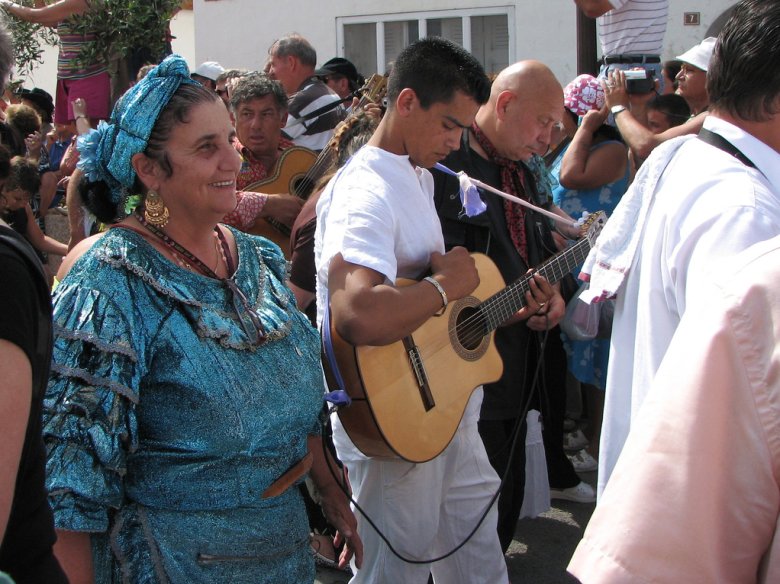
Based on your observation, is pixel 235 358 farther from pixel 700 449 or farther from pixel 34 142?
pixel 34 142

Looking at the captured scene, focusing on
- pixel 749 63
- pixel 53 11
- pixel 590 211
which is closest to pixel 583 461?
pixel 590 211

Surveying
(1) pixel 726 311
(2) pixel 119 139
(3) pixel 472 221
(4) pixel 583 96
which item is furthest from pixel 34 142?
(1) pixel 726 311

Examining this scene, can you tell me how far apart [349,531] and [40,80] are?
14.7 metres

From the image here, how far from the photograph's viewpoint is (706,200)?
1.97m

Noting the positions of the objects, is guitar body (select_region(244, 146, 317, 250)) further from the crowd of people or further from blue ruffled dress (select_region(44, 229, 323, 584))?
blue ruffled dress (select_region(44, 229, 323, 584))

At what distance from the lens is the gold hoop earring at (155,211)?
6.91 ft

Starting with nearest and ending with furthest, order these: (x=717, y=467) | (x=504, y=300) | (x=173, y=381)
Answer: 1. (x=717, y=467)
2. (x=173, y=381)
3. (x=504, y=300)

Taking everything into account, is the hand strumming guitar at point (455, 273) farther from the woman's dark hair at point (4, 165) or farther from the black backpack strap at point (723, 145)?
the woman's dark hair at point (4, 165)

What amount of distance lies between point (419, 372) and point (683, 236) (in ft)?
3.69

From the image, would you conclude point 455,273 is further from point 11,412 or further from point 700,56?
point 700,56

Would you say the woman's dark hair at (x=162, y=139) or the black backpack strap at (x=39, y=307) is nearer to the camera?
the black backpack strap at (x=39, y=307)

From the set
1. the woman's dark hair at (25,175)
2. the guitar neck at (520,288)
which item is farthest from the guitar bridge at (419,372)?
the woman's dark hair at (25,175)

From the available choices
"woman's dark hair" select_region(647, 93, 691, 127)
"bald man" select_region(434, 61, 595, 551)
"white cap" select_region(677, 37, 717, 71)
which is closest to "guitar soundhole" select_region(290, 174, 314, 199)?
"bald man" select_region(434, 61, 595, 551)

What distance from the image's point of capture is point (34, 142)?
7.12 metres
